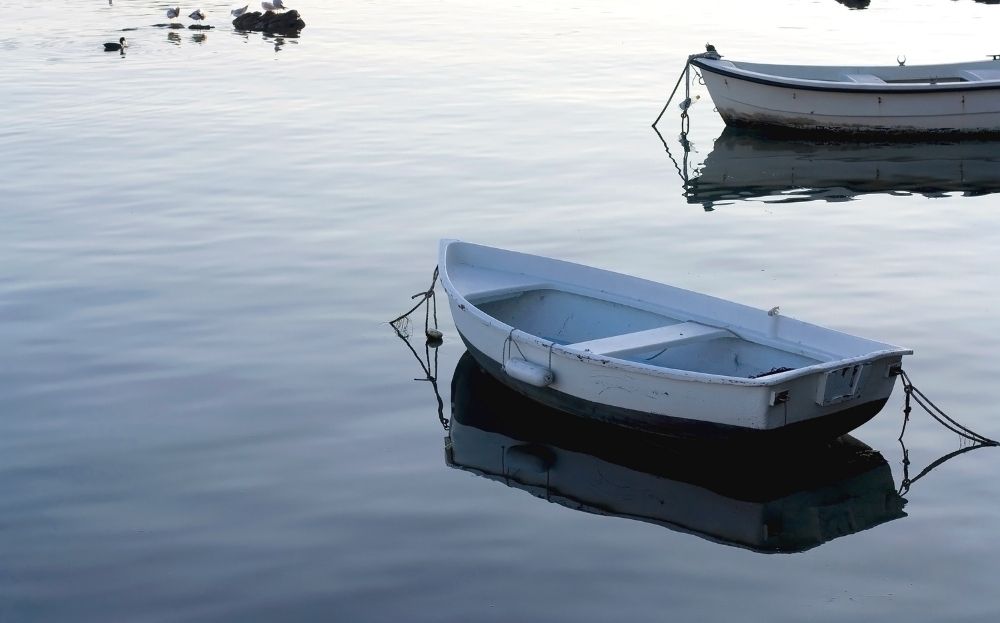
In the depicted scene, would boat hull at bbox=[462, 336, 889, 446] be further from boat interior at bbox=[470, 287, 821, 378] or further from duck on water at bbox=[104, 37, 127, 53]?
duck on water at bbox=[104, 37, 127, 53]

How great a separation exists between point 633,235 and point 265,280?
16.1 feet

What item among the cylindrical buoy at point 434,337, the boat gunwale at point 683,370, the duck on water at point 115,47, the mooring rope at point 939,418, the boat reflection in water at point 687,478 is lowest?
the boat reflection in water at point 687,478

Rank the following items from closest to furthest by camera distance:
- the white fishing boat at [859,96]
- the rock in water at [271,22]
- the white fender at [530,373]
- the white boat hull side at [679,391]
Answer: the white boat hull side at [679,391]
the white fender at [530,373]
the white fishing boat at [859,96]
the rock in water at [271,22]

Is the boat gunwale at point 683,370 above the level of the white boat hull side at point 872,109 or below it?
below

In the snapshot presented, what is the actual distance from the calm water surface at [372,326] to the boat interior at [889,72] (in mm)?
1663

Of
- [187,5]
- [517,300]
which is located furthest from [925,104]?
[187,5]

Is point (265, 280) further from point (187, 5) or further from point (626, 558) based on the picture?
point (187, 5)

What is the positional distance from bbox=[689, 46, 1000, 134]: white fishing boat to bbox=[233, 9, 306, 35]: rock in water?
1913cm

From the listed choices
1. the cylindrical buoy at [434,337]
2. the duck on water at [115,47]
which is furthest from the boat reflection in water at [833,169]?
the duck on water at [115,47]

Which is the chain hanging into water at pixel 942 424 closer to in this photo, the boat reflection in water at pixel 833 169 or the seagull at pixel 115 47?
the boat reflection in water at pixel 833 169

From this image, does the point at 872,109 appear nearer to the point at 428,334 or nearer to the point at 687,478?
the point at 428,334

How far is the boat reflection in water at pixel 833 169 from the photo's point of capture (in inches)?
749

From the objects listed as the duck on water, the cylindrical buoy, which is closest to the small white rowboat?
the cylindrical buoy

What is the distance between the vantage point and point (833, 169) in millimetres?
20500
